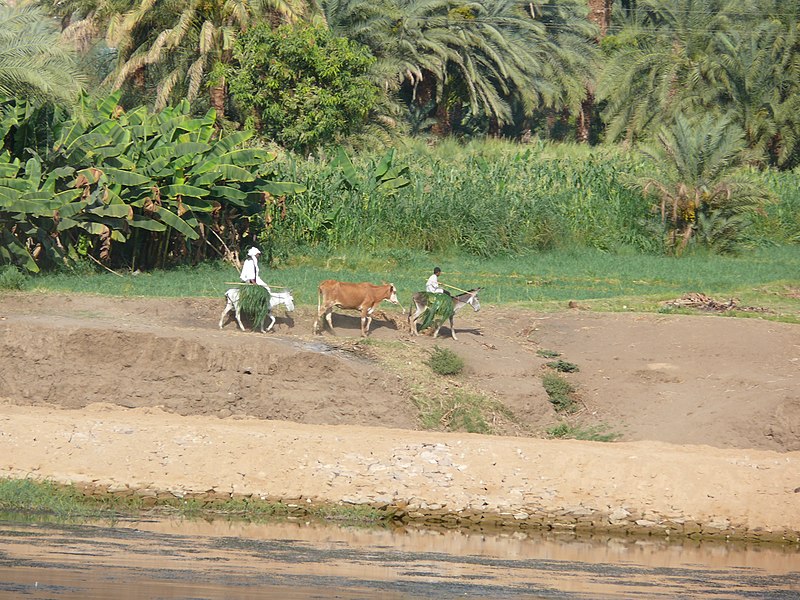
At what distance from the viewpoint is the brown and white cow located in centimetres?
1925

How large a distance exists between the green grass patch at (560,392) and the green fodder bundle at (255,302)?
397 centimetres

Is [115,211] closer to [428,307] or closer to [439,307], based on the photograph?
[428,307]

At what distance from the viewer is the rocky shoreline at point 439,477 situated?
1326 centimetres

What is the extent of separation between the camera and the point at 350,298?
1930 centimetres

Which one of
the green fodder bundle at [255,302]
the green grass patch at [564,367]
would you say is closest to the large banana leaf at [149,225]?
the green fodder bundle at [255,302]

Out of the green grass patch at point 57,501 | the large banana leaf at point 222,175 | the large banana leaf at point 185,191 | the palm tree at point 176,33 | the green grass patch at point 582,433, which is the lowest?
the green grass patch at point 57,501

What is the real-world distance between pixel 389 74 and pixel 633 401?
24.8 meters

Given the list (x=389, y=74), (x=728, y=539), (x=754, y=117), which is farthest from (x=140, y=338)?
(x=754, y=117)

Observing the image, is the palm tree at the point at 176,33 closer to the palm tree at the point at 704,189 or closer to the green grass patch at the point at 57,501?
the palm tree at the point at 704,189

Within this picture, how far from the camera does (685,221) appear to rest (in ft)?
102

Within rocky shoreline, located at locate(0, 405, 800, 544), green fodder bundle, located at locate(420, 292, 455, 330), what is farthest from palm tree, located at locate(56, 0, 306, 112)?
rocky shoreline, located at locate(0, 405, 800, 544)

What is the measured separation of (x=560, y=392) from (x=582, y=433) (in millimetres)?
1013

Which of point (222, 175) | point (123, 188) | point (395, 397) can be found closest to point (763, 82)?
point (222, 175)

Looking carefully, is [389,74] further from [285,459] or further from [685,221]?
[285,459]
